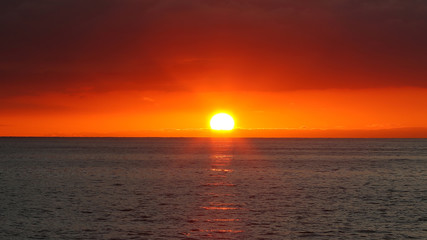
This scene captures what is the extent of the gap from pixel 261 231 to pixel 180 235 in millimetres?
5675

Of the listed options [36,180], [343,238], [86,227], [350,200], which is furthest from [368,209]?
[36,180]

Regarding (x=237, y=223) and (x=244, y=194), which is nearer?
(x=237, y=223)

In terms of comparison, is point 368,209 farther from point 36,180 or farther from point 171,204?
point 36,180

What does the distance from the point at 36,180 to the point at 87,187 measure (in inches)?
574

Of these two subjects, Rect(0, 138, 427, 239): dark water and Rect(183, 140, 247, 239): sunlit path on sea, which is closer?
Rect(183, 140, 247, 239): sunlit path on sea

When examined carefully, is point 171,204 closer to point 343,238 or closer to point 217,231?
point 217,231

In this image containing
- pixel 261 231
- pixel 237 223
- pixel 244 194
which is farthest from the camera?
pixel 244 194

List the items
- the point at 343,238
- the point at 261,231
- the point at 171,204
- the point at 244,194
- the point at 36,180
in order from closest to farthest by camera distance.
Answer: the point at 343,238 < the point at 261,231 < the point at 171,204 < the point at 244,194 < the point at 36,180

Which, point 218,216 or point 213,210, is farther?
point 213,210

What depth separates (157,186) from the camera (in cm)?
6266

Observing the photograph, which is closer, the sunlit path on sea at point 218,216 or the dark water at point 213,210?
the sunlit path on sea at point 218,216

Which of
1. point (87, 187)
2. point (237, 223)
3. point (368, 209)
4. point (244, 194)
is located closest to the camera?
point (237, 223)

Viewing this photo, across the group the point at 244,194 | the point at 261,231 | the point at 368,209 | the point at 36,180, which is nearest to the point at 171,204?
the point at 244,194

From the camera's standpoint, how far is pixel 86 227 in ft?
114
